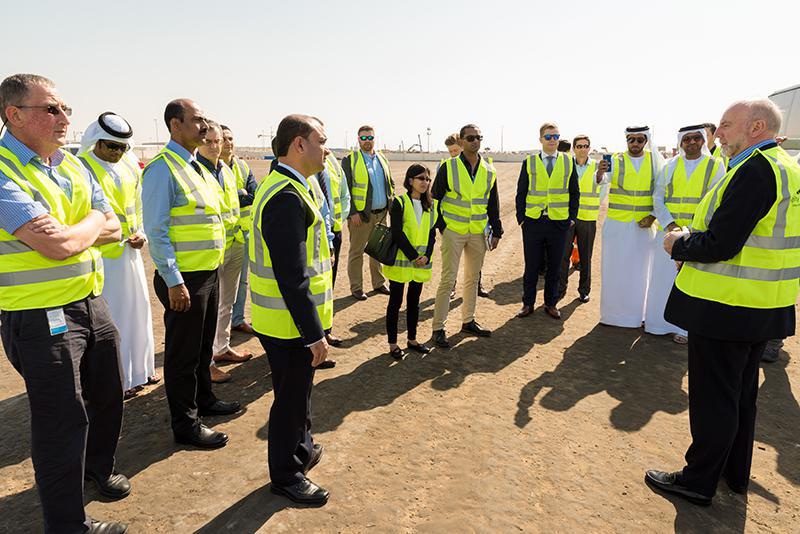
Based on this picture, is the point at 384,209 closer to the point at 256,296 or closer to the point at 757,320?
the point at 256,296

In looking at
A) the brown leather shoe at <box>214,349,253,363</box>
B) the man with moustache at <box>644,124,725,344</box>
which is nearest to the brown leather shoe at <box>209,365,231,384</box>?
the brown leather shoe at <box>214,349,253,363</box>

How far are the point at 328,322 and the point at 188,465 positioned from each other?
145 cm

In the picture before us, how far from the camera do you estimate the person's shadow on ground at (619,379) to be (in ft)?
13.9

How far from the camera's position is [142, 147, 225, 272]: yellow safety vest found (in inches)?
130

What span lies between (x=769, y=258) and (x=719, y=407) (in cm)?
92

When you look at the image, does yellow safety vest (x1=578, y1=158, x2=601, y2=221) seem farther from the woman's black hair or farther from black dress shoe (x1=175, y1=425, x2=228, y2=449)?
black dress shoe (x1=175, y1=425, x2=228, y2=449)

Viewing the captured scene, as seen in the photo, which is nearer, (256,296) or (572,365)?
(256,296)

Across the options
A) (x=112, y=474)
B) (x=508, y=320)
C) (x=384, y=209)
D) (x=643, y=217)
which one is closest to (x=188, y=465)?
(x=112, y=474)

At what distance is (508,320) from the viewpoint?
21.2 feet

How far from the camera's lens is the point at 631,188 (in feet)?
19.5

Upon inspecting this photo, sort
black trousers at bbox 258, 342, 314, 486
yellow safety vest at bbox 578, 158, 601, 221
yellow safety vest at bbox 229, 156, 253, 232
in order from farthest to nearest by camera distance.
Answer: yellow safety vest at bbox 578, 158, 601, 221
yellow safety vest at bbox 229, 156, 253, 232
black trousers at bbox 258, 342, 314, 486

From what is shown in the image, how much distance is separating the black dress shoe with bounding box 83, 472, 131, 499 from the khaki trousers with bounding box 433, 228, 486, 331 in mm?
3356

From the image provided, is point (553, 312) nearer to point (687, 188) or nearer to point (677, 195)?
point (677, 195)

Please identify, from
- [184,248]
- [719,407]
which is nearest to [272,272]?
[184,248]
